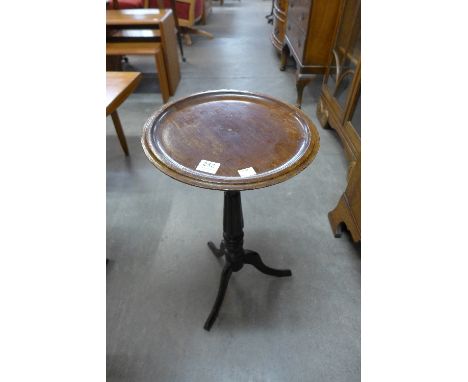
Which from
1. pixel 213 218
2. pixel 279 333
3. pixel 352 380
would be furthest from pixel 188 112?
pixel 352 380

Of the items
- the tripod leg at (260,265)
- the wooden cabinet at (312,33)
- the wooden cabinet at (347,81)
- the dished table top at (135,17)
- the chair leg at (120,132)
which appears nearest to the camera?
the tripod leg at (260,265)

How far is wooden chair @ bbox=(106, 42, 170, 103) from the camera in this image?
2.45 metres

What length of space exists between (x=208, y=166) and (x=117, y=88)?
48.5 inches

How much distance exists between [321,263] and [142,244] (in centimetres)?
92

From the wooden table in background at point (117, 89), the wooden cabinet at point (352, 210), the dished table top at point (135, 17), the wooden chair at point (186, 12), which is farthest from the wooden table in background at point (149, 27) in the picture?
the wooden cabinet at point (352, 210)

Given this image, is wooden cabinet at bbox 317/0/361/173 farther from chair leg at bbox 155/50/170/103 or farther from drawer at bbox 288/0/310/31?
chair leg at bbox 155/50/170/103

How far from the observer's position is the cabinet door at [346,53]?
5.87ft

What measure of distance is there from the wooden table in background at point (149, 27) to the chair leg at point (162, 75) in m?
0.07

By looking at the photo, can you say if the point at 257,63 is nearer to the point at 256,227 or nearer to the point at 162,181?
the point at 162,181

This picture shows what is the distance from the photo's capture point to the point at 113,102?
5.22ft

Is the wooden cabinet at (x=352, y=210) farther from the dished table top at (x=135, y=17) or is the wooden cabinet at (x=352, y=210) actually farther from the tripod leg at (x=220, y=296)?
the dished table top at (x=135, y=17)

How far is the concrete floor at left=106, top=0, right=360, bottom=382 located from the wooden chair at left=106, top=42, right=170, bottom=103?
2.56 feet

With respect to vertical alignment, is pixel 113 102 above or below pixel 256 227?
above

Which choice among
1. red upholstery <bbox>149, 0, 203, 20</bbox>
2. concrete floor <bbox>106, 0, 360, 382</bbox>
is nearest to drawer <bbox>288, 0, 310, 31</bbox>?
concrete floor <bbox>106, 0, 360, 382</bbox>
